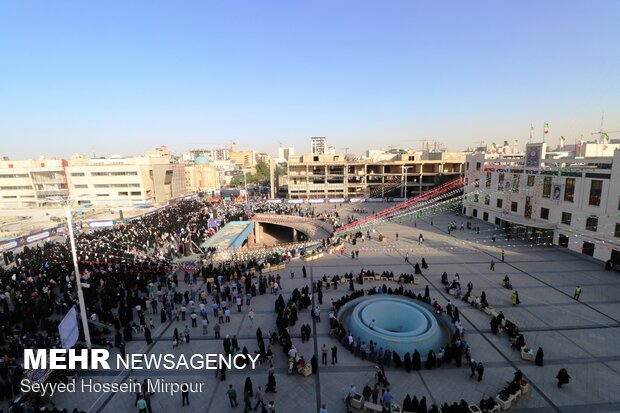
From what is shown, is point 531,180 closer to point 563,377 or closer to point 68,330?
point 563,377

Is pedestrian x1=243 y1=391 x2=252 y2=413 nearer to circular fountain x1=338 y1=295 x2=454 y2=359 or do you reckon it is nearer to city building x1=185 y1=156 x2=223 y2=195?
circular fountain x1=338 y1=295 x2=454 y2=359

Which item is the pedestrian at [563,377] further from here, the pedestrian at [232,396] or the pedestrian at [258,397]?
the pedestrian at [232,396]

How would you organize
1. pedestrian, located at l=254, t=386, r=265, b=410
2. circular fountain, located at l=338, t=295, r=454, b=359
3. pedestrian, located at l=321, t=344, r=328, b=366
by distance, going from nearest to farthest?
pedestrian, located at l=254, t=386, r=265, b=410, pedestrian, located at l=321, t=344, r=328, b=366, circular fountain, located at l=338, t=295, r=454, b=359

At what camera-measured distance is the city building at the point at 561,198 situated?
70.0 feet

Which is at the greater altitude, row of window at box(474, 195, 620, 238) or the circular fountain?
row of window at box(474, 195, 620, 238)

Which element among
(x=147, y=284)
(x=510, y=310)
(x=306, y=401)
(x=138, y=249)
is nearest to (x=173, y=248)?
(x=138, y=249)

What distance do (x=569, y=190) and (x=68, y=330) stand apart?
3184 cm

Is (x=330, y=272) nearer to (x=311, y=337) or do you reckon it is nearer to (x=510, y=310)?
(x=311, y=337)

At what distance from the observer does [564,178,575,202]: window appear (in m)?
Answer: 24.0

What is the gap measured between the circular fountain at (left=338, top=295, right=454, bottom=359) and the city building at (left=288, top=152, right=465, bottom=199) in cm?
4515

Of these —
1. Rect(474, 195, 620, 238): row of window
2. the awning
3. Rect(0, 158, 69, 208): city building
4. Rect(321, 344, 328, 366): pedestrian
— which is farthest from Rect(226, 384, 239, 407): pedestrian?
Rect(0, 158, 69, 208): city building

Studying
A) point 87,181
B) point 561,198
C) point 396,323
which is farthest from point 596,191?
point 87,181

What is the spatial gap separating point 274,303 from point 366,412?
823cm

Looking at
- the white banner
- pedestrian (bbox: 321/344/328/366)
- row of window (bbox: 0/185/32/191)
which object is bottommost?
pedestrian (bbox: 321/344/328/366)
